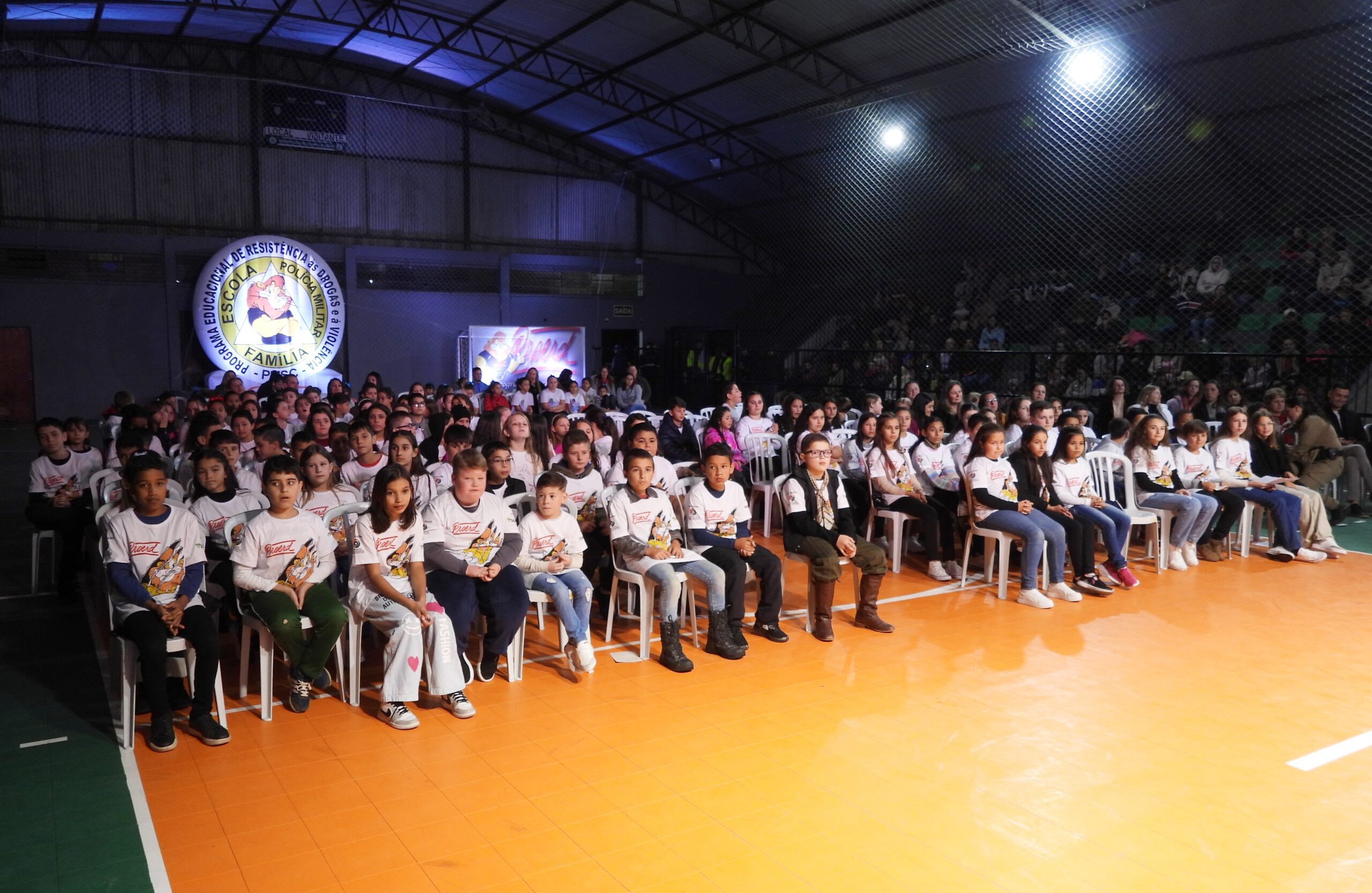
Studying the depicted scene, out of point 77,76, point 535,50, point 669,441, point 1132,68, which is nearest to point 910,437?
point 669,441

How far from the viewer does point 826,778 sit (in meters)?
3.53

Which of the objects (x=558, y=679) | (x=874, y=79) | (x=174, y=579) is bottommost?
(x=558, y=679)

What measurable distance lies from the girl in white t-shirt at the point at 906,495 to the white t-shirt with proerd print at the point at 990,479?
452mm

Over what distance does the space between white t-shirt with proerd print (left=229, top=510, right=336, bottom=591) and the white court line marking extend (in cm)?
402

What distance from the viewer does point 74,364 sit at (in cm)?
1502

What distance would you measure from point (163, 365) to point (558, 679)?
13619 millimetres

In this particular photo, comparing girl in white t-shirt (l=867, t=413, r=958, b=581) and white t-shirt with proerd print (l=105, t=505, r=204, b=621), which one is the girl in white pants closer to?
white t-shirt with proerd print (l=105, t=505, r=204, b=621)

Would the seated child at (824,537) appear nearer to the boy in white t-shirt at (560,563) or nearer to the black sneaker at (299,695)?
the boy in white t-shirt at (560,563)

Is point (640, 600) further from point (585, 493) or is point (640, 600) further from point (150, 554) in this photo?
point (150, 554)

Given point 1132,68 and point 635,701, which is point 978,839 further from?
point 1132,68

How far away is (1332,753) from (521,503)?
3.84m

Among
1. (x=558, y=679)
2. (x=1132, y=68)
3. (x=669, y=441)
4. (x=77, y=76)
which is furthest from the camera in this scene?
(x=77, y=76)

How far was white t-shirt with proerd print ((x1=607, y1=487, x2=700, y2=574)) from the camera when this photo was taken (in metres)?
4.94

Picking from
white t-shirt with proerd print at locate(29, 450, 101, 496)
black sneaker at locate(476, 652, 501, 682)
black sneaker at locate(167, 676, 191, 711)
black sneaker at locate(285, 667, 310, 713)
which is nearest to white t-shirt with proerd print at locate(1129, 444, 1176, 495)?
black sneaker at locate(476, 652, 501, 682)
